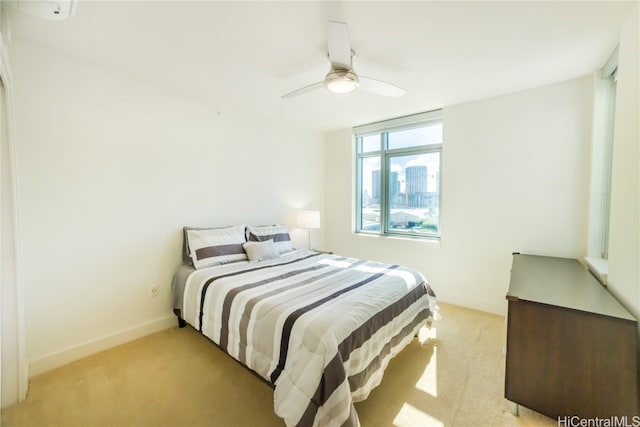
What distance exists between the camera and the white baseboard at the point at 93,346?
1.99 meters

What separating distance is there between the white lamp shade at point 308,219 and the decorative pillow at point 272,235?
0.43 metres

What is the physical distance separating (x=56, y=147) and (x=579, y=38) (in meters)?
4.00

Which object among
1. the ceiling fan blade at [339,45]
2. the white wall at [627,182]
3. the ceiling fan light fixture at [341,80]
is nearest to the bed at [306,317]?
the white wall at [627,182]

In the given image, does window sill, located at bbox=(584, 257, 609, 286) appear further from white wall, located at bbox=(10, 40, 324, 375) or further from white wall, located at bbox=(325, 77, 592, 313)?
white wall, located at bbox=(10, 40, 324, 375)

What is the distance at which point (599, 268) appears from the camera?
2.03 meters

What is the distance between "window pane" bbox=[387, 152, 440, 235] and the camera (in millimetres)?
3564

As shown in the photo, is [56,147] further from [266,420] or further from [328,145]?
[328,145]

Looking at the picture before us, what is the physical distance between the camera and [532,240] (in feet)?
9.21

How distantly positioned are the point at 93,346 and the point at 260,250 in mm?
1609

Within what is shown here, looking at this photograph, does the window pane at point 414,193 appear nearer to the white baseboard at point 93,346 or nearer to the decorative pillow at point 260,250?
the decorative pillow at point 260,250

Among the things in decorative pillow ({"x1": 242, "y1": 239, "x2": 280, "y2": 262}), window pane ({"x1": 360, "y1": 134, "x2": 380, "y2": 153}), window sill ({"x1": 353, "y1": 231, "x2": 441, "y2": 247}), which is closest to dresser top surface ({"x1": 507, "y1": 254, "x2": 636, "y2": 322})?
window sill ({"x1": 353, "y1": 231, "x2": 441, "y2": 247})

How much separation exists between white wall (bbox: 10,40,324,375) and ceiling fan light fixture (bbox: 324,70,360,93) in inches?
69.1

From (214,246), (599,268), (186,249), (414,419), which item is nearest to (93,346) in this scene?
(186,249)

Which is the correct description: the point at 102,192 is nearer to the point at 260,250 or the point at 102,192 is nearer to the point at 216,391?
the point at 260,250
